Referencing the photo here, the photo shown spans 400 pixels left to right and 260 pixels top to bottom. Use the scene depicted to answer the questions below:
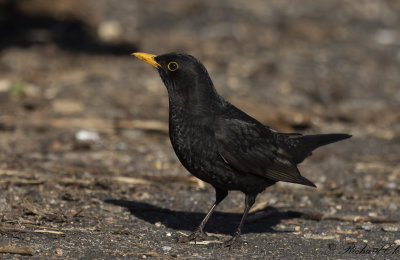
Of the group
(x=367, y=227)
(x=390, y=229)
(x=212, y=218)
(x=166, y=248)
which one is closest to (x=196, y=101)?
(x=166, y=248)

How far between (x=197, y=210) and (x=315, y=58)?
23.4 ft

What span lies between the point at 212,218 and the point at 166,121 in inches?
114

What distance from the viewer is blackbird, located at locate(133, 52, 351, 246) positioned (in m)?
5.66

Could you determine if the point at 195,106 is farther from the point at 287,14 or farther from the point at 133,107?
Answer: the point at 287,14

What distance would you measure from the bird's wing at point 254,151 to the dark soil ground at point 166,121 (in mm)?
641

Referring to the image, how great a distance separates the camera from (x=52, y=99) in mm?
9992

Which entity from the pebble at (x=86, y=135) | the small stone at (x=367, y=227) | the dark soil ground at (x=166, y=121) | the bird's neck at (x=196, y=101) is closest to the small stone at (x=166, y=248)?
the dark soil ground at (x=166, y=121)

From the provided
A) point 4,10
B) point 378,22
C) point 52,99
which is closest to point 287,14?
point 378,22

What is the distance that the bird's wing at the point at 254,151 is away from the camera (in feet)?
18.8

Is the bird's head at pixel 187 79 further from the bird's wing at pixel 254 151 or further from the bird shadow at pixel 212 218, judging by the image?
the bird shadow at pixel 212 218

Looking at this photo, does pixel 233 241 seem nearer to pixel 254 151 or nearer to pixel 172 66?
pixel 254 151

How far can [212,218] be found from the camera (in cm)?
678

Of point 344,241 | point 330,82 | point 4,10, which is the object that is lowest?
point 344,241

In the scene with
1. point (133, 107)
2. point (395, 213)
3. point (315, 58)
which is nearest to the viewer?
point (395, 213)
